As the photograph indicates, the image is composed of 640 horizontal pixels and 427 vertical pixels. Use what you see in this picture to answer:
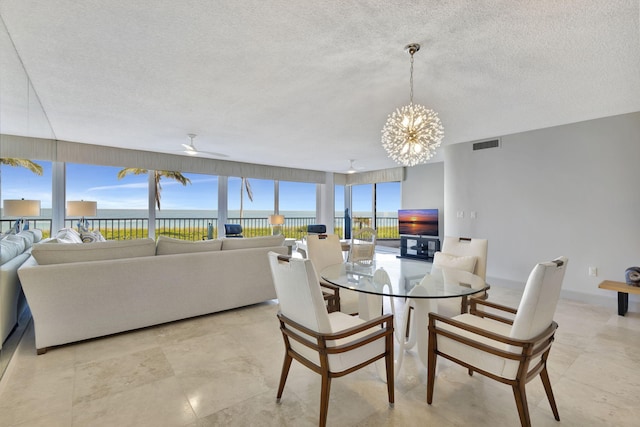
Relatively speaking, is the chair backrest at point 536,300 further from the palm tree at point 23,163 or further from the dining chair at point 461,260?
the palm tree at point 23,163

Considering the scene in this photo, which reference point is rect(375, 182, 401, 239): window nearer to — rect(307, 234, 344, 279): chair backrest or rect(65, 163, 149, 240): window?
rect(307, 234, 344, 279): chair backrest

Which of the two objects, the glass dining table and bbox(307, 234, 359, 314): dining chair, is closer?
the glass dining table

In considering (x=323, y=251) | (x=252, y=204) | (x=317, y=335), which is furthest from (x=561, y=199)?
(x=252, y=204)

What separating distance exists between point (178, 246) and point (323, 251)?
1.53 metres

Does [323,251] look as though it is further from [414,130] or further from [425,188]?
[425,188]

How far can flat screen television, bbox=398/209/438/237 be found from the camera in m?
6.57

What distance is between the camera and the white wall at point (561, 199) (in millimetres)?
3570

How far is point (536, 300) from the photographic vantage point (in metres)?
1.37

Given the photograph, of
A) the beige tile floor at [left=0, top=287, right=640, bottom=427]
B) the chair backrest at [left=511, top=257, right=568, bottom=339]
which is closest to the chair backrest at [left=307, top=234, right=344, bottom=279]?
the beige tile floor at [left=0, top=287, right=640, bottom=427]

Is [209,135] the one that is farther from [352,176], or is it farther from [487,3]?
[352,176]

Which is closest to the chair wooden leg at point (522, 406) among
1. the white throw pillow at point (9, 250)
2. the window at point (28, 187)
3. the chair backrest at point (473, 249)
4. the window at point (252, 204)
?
the chair backrest at point (473, 249)

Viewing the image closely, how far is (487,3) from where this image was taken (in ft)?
5.53

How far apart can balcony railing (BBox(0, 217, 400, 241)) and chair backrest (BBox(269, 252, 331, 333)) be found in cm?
566

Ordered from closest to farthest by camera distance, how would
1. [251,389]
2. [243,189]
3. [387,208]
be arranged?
1. [251,389]
2. [243,189]
3. [387,208]
